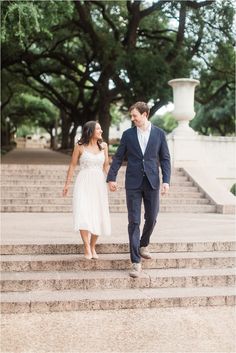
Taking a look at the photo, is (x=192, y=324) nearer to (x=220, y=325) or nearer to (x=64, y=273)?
(x=220, y=325)

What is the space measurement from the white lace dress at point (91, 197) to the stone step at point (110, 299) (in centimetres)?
77

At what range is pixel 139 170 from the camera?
5629 millimetres

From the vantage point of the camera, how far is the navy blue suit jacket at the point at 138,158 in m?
5.63

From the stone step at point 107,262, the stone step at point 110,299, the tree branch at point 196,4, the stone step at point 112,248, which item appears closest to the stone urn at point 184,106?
the tree branch at point 196,4

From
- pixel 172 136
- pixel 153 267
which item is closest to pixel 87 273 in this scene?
pixel 153 267

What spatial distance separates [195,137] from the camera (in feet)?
45.3

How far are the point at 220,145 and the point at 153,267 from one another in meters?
8.86

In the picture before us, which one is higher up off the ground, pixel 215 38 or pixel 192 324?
pixel 215 38

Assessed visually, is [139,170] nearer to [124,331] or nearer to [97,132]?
[97,132]

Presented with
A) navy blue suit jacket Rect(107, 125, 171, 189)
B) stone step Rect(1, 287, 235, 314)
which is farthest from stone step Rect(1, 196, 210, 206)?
stone step Rect(1, 287, 235, 314)

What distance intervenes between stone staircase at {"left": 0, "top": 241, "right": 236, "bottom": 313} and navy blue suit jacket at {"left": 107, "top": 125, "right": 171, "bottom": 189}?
1.08m

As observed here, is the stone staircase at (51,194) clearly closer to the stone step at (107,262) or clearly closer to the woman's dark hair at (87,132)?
the stone step at (107,262)

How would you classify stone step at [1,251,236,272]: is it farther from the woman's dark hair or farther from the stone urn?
the stone urn

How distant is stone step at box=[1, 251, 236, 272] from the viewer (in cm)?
593
